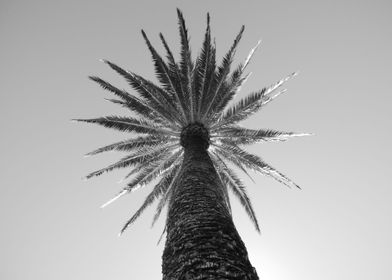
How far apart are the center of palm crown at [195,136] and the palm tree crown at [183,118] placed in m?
0.04

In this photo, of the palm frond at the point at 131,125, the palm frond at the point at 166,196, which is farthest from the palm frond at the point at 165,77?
the palm frond at the point at 166,196

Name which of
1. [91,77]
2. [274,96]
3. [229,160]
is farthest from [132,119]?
[274,96]

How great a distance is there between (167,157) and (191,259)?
6962 millimetres

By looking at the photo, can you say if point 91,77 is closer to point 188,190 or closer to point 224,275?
point 188,190

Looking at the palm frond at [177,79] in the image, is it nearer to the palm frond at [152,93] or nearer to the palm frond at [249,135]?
the palm frond at [152,93]

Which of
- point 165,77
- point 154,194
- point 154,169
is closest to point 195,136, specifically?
point 165,77

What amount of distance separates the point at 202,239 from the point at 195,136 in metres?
4.35

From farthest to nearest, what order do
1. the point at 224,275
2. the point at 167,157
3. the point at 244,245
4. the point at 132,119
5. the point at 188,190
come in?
the point at 167,157
the point at 132,119
the point at 188,190
the point at 244,245
the point at 224,275

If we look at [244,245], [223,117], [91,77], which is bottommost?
[244,245]

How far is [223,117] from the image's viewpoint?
9828 millimetres

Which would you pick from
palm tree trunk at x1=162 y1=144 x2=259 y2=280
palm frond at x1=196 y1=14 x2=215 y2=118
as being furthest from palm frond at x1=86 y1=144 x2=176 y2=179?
palm tree trunk at x1=162 y1=144 x2=259 y2=280

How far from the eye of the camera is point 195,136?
7984 mm

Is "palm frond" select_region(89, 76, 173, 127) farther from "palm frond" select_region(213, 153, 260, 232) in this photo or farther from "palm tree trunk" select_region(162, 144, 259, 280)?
"palm tree trunk" select_region(162, 144, 259, 280)

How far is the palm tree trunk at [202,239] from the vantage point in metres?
3.35
